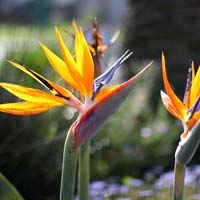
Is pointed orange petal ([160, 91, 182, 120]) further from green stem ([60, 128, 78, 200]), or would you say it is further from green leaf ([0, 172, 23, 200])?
green leaf ([0, 172, 23, 200])

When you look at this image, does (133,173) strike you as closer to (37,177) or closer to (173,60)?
(37,177)

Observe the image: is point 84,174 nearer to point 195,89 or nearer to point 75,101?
point 75,101

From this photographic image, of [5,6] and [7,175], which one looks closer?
[7,175]

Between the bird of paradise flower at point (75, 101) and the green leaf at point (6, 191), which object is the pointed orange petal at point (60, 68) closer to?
the bird of paradise flower at point (75, 101)

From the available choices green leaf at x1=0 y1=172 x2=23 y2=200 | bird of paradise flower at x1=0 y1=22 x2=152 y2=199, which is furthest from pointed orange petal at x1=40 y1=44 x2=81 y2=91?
green leaf at x1=0 y1=172 x2=23 y2=200

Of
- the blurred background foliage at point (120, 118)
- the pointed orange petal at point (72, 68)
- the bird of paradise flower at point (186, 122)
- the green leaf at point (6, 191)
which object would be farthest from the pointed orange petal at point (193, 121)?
the blurred background foliage at point (120, 118)

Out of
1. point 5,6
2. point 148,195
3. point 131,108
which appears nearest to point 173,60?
point 131,108
